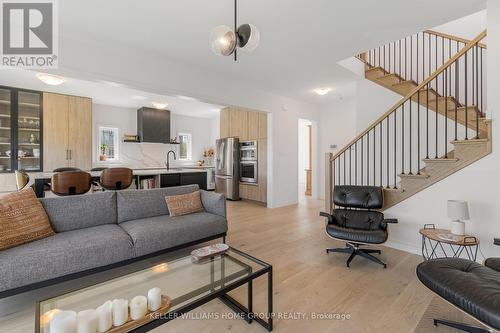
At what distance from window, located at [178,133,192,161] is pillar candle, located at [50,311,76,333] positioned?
707 centimetres

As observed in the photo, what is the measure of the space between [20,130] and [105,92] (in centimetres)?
184

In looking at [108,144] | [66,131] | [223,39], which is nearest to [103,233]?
[223,39]

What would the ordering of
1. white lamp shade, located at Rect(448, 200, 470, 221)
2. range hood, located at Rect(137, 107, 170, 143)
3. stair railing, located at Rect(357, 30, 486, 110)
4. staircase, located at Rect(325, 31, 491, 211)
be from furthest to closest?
1. range hood, located at Rect(137, 107, 170, 143)
2. stair railing, located at Rect(357, 30, 486, 110)
3. staircase, located at Rect(325, 31, 491, 211)
4. white lamp shade, located at Rect(448, 200, 470, 221)

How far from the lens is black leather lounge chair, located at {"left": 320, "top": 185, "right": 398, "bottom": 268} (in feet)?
8.74

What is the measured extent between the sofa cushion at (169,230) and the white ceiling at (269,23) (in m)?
A: 2.34

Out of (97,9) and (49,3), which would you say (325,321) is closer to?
(97,9)

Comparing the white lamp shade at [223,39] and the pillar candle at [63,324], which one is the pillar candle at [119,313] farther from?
the white lamp shade at [223,39]

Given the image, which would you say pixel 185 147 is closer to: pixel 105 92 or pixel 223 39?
pixel 105 92

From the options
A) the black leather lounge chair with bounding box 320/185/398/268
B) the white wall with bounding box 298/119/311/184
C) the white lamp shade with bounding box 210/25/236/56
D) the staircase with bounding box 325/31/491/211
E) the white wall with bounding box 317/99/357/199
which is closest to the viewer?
the white lamp shade with bounding box 210/25/236/56

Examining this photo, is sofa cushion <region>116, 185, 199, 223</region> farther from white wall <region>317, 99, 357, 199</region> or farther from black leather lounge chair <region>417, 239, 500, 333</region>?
white wall <region>317, 99, 357, 199</region>

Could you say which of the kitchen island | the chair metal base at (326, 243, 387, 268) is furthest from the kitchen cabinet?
the chair metal base at (326, 243, 387, 268)

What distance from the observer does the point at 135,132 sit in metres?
6.93

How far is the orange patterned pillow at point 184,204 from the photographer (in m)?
3.03

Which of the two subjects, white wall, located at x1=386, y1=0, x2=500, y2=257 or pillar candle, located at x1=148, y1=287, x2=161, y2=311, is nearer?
pillar candle, located at x1=148, y1=287, x2=161, y2=311
